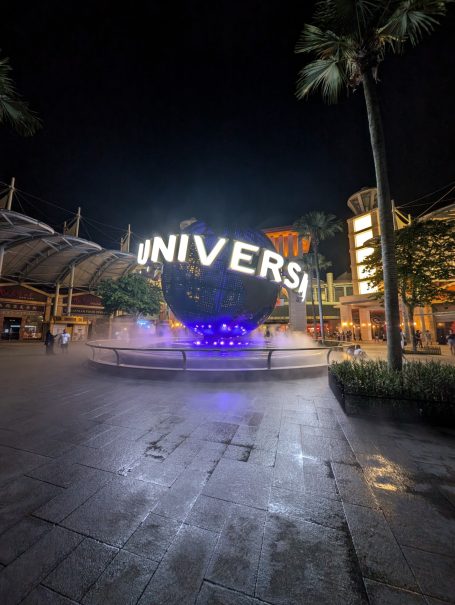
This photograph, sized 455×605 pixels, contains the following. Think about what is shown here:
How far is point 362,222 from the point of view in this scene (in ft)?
119

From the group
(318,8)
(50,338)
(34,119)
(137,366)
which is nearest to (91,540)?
(137,366)

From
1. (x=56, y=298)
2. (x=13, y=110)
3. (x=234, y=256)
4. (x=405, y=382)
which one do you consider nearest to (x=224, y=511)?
(x=405, y=382)

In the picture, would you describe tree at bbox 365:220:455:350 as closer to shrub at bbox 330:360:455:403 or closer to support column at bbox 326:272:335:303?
shrub at bbox 330:360:455:403

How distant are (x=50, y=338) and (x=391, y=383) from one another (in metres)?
18.1

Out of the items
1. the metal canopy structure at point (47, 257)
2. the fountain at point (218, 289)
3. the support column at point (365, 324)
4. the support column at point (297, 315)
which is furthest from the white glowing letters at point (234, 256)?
the support column at point (365, 324)

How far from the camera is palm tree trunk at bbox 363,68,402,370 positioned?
241 inches

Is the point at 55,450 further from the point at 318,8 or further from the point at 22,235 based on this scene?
the point at 22,235

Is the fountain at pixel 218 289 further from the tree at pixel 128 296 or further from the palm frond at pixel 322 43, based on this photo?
the tree at pixel 128 296

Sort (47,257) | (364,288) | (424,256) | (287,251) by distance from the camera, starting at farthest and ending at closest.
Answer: (287,251)
(364,288)
(47,257)
(424,256)

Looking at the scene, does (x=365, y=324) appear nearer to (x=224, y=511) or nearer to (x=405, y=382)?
(x=405, y=382)

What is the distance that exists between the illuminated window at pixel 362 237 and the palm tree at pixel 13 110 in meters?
37.1

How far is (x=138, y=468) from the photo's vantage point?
117 inches

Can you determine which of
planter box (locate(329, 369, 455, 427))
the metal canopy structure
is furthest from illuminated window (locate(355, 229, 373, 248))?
planter box (locate(329, 369, 455, 427))

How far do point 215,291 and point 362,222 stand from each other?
35098 mm
